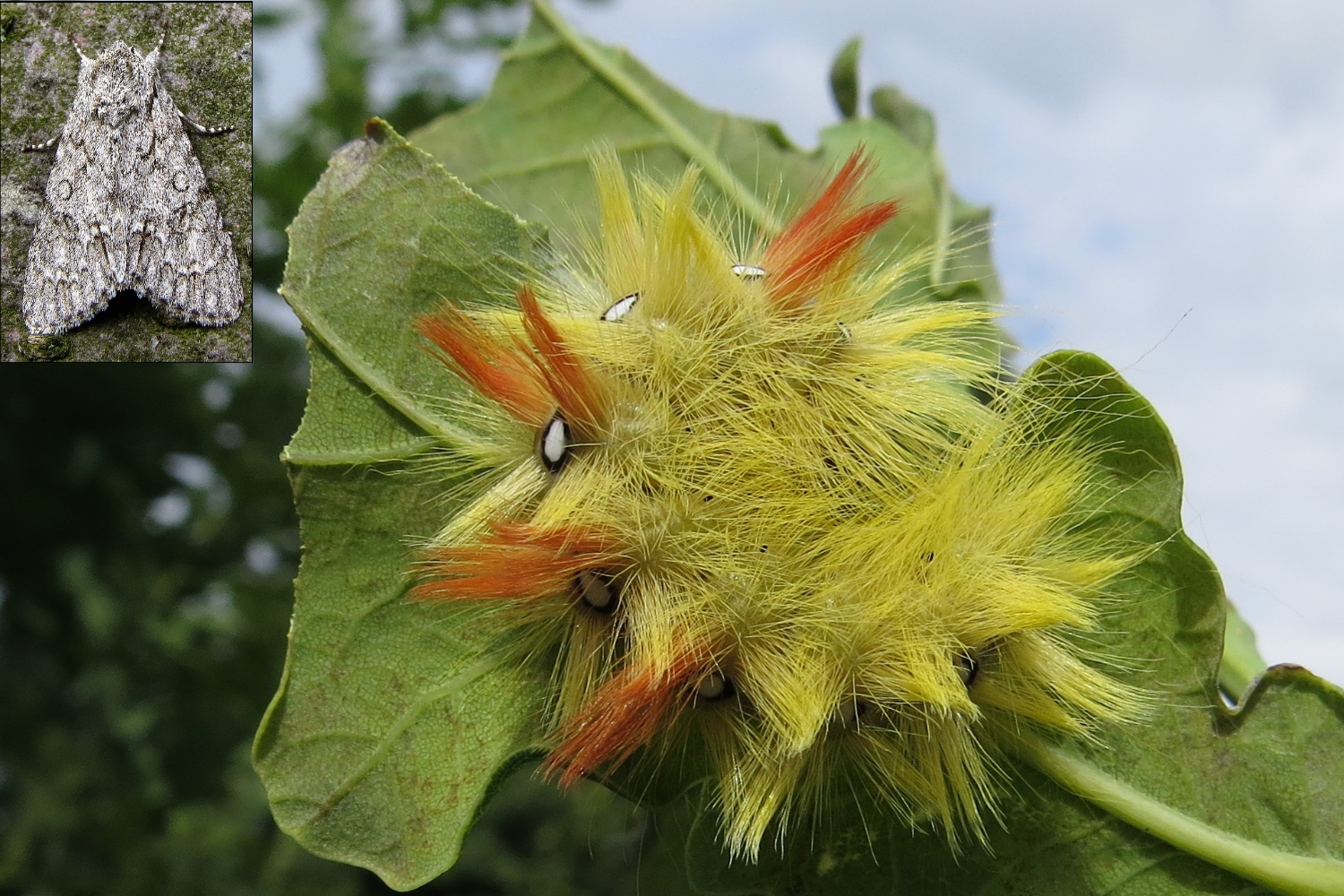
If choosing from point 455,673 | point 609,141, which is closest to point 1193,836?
point 455,673

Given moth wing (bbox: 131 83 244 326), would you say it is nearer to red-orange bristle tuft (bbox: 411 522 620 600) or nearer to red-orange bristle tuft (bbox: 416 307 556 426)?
red-orange bristle tuft (bbox: 416 307 556 426)

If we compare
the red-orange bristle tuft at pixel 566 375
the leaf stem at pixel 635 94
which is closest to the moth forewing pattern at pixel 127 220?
the leaf stem at pixel 635 94

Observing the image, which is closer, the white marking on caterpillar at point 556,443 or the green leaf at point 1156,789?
the white marking on caterpillar at point 556,443

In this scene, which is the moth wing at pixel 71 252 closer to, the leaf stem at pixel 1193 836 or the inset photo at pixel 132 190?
the inset photo at pixel 132 190

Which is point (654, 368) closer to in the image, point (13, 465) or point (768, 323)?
point (768, 323)

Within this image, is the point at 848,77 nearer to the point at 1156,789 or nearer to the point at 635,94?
the point at 635,94

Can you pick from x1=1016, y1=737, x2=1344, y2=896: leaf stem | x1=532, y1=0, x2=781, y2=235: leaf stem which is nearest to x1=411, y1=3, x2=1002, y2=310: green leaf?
x1=532, y1=0, x2=781, y2=235: leaf stem
